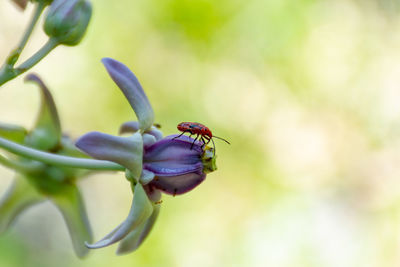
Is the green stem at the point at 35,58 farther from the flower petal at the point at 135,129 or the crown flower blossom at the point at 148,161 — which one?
the flower petal at the point at 135,129

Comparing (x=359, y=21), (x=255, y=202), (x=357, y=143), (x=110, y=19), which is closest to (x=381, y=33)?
(x=359, y=21)

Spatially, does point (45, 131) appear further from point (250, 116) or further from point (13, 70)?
point (250, 116)

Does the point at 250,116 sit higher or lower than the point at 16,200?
lower

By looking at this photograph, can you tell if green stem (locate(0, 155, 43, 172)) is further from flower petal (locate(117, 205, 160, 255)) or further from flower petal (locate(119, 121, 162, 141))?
flower petal (locate(117, 205, 160, 255))

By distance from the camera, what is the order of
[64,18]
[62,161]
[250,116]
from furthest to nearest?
[250,116], [64,18], [62,161]

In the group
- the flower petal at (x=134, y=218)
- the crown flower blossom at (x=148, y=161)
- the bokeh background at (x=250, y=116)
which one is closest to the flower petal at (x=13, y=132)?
the crown flower blossom at (x=148, y=161)

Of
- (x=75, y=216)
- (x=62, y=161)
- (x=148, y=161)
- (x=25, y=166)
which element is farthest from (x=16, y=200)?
(x=148, y=161)
